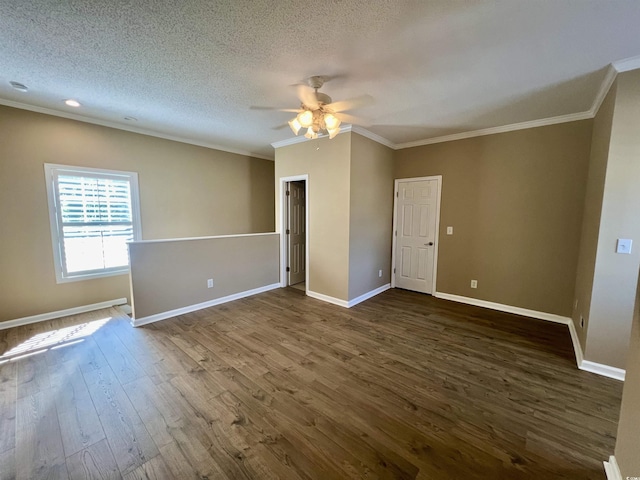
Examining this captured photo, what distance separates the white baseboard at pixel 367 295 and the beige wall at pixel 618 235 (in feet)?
8.52

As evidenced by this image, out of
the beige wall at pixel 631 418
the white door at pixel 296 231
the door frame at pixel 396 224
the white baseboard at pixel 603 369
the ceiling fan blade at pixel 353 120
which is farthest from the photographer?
the white door at pixel 296 231

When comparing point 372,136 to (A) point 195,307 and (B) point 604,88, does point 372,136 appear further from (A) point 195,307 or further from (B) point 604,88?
(A) point 195,307

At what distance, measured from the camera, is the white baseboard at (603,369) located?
7.42 feet

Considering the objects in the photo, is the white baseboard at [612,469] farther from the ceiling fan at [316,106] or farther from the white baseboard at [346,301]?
the ceiling fan at [316,106]

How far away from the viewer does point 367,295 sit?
4375 millimetres

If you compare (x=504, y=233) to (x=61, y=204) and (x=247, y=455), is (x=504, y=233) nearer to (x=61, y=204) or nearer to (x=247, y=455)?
(x=247, y=455)

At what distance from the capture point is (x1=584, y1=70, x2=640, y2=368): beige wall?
83.2 inches

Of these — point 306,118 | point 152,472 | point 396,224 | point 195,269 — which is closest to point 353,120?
point 306,118

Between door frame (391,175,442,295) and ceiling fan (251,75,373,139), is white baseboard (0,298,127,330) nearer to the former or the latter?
ceiling fan (251,75,373,139)

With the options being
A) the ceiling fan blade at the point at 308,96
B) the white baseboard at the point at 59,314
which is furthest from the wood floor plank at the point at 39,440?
the ceiling fan blade at the point at 308,96

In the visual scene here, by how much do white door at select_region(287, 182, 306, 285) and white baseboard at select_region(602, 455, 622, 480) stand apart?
436 cm

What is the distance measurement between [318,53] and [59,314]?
4.66m

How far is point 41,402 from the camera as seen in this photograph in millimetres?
1960

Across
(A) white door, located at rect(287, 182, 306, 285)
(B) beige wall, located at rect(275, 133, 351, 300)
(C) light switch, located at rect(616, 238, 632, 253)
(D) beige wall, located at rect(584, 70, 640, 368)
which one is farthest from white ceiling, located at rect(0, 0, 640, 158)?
(A) white door, located at rect(287, 182, 306, 285)
